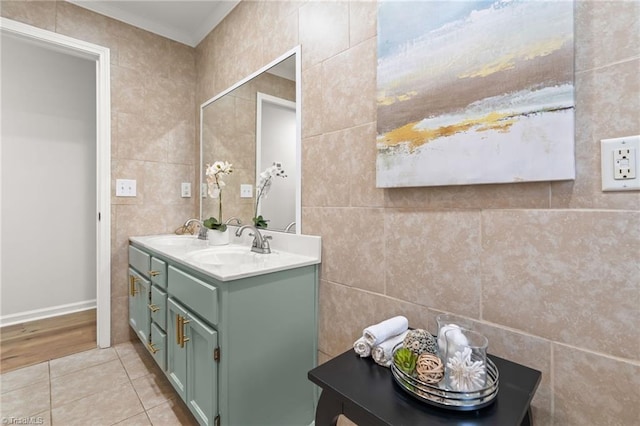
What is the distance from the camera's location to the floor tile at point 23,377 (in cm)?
171

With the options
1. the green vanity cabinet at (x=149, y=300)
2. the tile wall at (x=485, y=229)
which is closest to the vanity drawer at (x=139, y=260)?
the green vanity cabinet at (x=149, y=300)

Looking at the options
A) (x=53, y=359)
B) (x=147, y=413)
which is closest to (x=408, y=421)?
(x=147, y=413)

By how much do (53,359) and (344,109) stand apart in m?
2.48

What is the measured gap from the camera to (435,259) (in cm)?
104

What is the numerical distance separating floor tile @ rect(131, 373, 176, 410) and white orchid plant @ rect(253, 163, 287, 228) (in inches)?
41.8

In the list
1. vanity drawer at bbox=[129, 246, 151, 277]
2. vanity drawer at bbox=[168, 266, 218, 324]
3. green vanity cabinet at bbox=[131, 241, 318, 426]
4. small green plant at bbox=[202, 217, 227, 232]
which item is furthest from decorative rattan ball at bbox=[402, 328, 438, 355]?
vanity drawer at bbox=[129, 246, 151, 277]

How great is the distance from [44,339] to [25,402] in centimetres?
92

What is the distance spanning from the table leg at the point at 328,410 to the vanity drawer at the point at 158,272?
1135 millimetres

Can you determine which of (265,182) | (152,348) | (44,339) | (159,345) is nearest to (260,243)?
(265,182)

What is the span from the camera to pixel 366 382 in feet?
2.60

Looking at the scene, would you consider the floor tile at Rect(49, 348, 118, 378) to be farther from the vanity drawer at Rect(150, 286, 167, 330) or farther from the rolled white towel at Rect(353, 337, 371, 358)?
the rolled white towel at Rect(353, 337, 371, 358)

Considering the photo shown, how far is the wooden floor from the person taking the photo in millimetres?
2014

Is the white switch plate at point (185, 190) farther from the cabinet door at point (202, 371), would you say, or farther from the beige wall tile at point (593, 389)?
the beige wall tile at point (593, 389)

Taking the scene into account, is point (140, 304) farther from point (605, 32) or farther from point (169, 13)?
point (605, 32)
